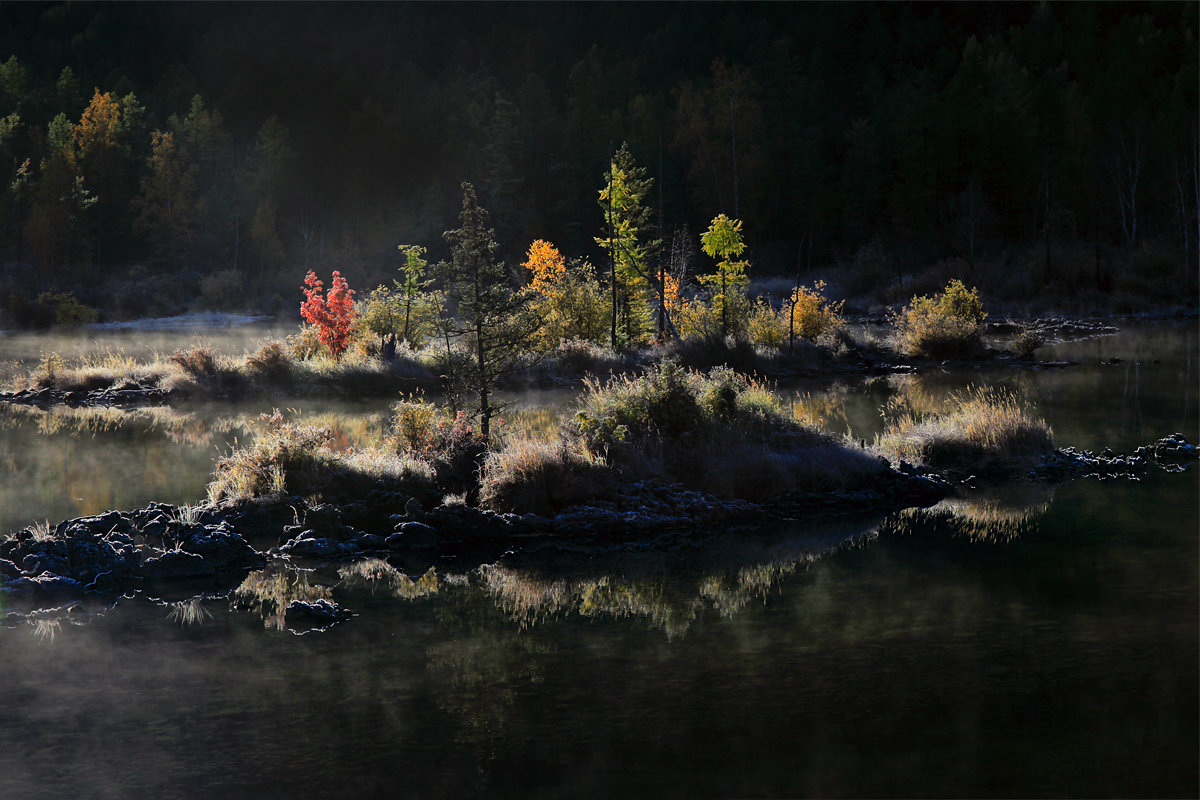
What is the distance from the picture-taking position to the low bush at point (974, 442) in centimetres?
2095

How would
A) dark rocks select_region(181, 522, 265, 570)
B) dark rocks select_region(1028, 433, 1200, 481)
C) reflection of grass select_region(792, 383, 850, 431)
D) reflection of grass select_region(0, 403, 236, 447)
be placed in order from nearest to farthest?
1. dark rocks select_region(181, 522, 265, 570)
2. dark rocks select_region(1028, 433, 1200, 481)
3. reflection of grass select_region(792, 383, 850, 431)
4. reflection of grass select_region(0, 403, 236, 447)

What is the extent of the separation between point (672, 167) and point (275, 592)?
72016mm

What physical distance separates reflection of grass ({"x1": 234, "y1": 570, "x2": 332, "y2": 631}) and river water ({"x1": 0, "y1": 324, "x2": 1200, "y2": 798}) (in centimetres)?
6

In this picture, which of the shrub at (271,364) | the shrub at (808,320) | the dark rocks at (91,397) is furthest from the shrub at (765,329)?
the dark rocks at (91,397)

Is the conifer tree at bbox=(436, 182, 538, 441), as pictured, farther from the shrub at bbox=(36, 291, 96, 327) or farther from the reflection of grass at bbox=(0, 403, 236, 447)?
the shrub at bbox=(36, 291, 96, 327)

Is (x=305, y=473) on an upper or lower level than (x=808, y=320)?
lower

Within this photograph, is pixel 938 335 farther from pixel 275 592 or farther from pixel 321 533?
pixel 275 592

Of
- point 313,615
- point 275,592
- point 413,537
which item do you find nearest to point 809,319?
point 413,537

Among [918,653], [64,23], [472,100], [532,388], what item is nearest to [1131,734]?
[918,653]

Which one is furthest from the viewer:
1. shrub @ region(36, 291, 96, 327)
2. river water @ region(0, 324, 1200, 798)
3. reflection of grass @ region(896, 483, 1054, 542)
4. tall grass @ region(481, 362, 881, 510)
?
shrub @ region(36, 291, 96, 327)

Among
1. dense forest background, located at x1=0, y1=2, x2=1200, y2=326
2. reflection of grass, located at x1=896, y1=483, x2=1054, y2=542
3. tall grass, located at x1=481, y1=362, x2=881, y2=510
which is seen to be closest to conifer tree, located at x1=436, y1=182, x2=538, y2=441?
tall grass, located at x1=481, y1=362, x2=881, y2=510

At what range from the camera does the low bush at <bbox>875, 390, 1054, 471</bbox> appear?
68.7 feet

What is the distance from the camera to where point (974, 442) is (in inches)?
840

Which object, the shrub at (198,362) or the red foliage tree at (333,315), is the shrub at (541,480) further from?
the red foliage tree at (333,315)
